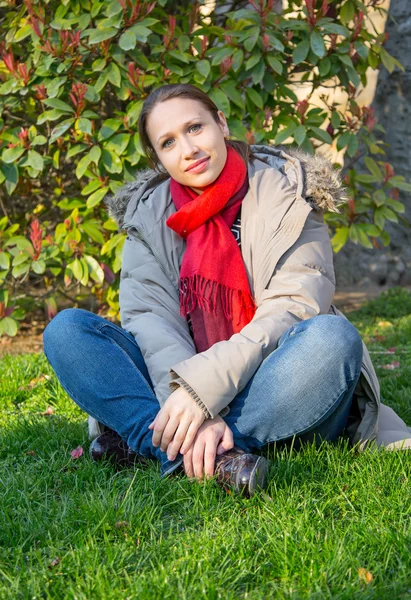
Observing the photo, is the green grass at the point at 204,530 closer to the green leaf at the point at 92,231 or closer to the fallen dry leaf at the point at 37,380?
the fallen dry leaf at the point at 37,380

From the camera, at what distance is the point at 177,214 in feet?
9.25

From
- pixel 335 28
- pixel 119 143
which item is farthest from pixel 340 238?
pixel 119 143

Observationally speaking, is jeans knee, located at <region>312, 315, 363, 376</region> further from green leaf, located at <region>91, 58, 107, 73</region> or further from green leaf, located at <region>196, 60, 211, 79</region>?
green leaf, located at <region>91, 58, 107, 73</region>

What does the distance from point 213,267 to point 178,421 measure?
0.61m

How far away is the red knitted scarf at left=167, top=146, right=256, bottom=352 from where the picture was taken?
2.74 meters

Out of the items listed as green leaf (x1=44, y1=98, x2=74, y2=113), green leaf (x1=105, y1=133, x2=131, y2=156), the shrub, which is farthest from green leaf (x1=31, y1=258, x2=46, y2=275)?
green leaf (x1=44, y1=98, x2=74, y2=113)

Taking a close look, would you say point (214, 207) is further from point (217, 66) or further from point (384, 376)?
point (217, 66)

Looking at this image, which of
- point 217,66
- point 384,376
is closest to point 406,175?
point 217,66

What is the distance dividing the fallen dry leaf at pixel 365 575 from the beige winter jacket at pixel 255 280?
680mm

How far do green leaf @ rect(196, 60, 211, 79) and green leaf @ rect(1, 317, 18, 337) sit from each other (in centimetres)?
178

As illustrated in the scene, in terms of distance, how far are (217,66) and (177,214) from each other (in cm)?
203

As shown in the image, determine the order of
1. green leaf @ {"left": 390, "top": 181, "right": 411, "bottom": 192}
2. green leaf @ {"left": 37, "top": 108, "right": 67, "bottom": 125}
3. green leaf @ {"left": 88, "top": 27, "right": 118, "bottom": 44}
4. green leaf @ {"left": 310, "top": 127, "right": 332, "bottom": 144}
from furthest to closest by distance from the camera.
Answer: green leaf @ {"left": 390, "top": 181, "right": 411, "bottom": 192} → green leaf @ {"left": 310, "top": 127, "right": 332, "bottom": 144} → green leaf @ {"left": 37, "top": 108, "right": 67, "bottom": 125} → green leaf @ {"left": 88, "top": 27, "right": 118, "bottom": 44}

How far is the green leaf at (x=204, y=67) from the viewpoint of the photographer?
14.0ft

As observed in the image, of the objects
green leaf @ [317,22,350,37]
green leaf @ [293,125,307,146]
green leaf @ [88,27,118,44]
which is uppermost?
green leaf @ [88,27,118,44]
